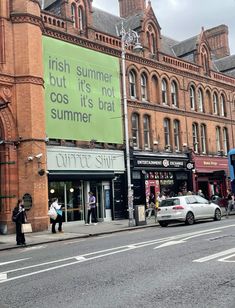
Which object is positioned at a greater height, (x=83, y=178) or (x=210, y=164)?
(x=210, y=164)

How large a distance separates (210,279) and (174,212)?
44.0ft

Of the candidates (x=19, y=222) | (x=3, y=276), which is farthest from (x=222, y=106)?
(x=3, y=276)

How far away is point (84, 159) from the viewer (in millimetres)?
25656

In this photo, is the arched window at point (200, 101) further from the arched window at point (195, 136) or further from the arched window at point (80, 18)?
the arched window at point (80, 18)

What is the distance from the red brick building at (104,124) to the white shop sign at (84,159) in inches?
2.4

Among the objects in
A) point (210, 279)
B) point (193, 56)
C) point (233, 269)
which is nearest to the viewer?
point (210, 279)

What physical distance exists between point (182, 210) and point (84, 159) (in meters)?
7.19

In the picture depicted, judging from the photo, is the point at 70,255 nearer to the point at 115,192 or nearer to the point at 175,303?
the point at 175,303

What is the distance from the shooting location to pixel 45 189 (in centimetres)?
2200

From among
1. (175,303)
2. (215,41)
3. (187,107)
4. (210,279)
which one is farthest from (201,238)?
(215,41)

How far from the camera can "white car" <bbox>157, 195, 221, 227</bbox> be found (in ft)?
69.6

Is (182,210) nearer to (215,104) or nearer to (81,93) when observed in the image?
(81,93)

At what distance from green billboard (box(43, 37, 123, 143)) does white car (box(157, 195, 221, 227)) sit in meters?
7.01

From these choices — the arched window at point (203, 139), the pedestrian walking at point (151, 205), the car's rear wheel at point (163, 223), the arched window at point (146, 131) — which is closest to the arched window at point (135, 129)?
the arched window at point (146, 131)
